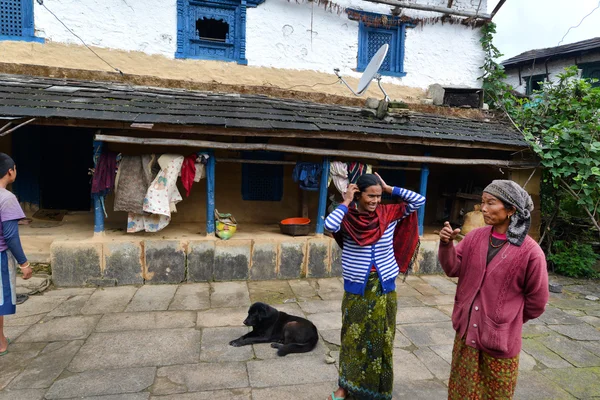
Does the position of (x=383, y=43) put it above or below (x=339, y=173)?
above

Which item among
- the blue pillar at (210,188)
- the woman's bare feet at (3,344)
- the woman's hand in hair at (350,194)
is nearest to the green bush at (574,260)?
the blue pillar at (210,188)

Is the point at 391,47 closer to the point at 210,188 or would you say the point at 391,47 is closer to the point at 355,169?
the point at 355,169

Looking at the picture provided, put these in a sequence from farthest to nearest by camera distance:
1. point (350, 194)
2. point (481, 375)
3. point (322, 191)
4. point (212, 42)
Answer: point (212, 42) → point (322, 191) → point (350, 194) → point (481, 375)

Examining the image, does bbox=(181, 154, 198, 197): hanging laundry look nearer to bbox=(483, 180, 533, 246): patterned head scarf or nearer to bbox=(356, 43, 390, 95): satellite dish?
bbox=(356, 43, 390, 95): satellite dish

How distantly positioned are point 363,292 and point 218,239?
12.8 ft

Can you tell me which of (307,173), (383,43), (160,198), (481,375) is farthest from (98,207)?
(383,43)

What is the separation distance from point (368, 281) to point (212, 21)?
792 centimetres

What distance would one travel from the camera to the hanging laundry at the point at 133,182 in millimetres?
5930

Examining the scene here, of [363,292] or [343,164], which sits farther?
[343,164]

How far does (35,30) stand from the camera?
7.20 meters

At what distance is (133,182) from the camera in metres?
5.98

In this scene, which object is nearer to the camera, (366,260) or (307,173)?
(366,260)

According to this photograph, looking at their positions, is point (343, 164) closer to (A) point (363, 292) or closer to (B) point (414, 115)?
(B) point (414, 115)

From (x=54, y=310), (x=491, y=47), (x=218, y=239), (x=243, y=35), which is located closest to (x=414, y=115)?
(x=491, y=47)
